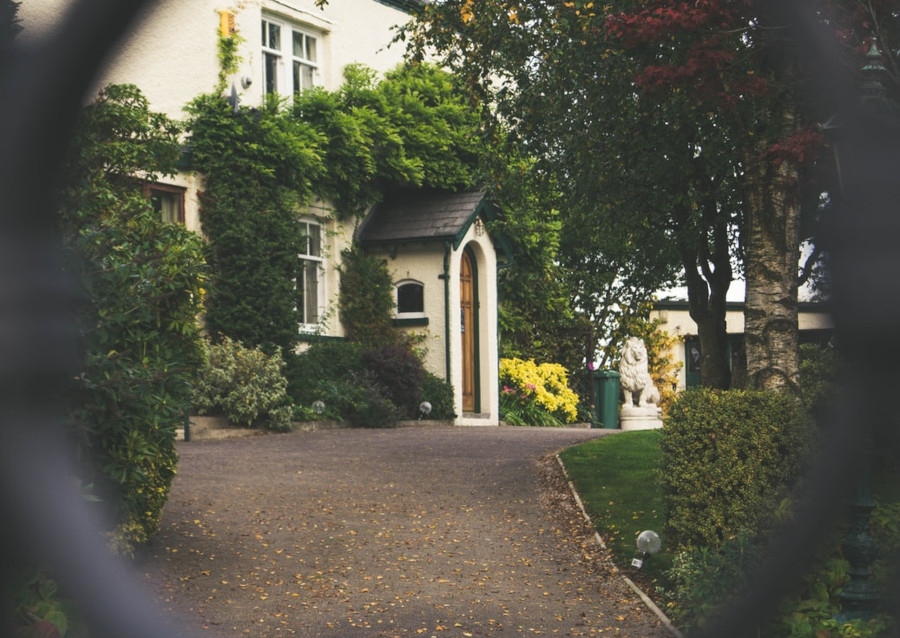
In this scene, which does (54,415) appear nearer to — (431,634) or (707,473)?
(431,634)

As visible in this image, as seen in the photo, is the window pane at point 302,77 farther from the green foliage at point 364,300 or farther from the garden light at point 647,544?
the garden light at point 647,544

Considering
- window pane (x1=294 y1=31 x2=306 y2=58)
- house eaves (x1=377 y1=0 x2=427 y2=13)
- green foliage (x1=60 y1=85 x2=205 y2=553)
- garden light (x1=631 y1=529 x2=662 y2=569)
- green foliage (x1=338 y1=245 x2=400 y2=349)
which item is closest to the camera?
green foliage (x1=60 y1=85 x2=205 y2=553)

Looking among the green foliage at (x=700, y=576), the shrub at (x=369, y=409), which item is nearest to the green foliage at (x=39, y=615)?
the green foliage at (x=700, y=576)

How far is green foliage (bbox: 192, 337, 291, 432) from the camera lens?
13.0m

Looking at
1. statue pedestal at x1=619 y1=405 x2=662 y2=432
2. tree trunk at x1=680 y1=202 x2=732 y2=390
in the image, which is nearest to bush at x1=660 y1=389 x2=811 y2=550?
tree trunk at x1=680 y1=202 x2=732 y2=390

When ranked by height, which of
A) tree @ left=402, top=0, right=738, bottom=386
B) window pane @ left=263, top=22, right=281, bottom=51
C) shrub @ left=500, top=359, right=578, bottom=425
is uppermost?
window pane @ left=263, top=22, right=281, bottom=51

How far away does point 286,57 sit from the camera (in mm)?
16141

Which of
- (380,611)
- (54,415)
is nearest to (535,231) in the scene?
(380,611)

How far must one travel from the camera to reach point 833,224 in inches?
25.5

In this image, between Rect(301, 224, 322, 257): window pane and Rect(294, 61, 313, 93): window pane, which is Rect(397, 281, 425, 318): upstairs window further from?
Rect(294, 61, 313, 93): window pane

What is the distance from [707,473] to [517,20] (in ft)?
17.3

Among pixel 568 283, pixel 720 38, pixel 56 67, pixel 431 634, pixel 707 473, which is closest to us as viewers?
pixel 56 67

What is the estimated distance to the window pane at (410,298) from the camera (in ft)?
58.5

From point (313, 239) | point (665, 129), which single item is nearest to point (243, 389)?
point (313, 239)
